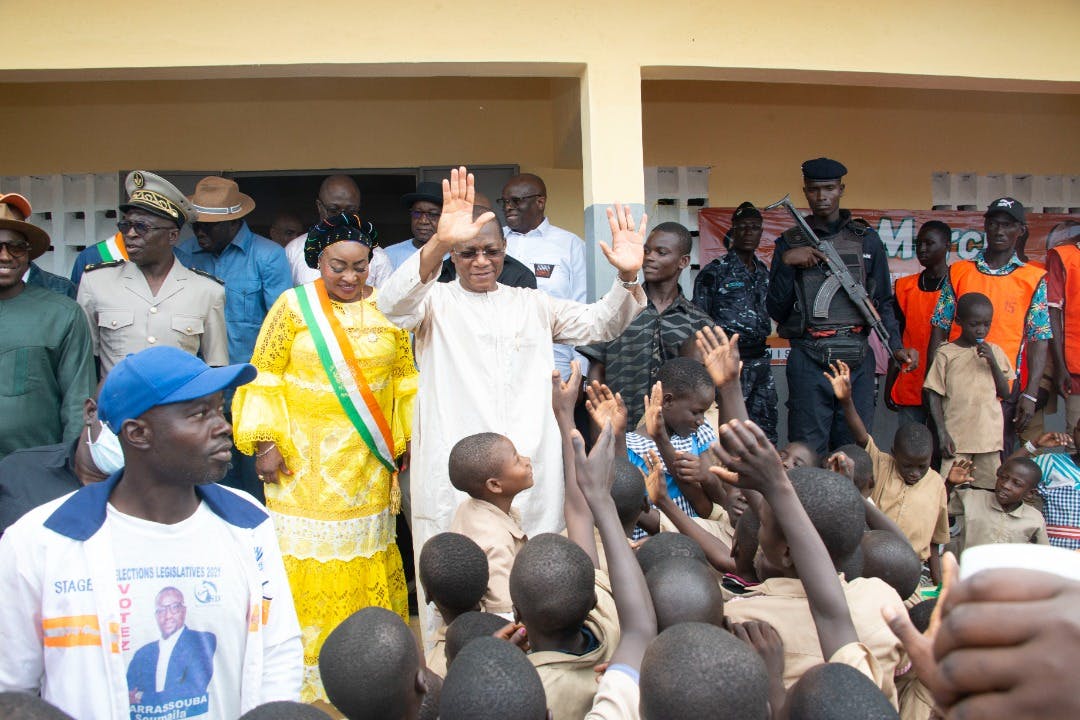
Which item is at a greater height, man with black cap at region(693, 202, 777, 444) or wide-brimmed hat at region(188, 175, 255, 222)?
wide-brimmed hat at region(188, 175, 255, 222)

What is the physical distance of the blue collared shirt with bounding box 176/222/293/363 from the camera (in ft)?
16.1

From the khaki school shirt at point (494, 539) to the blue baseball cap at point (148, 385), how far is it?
1002mm

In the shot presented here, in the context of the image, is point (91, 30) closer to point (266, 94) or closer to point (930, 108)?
point (266, 94)

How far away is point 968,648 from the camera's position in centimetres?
101

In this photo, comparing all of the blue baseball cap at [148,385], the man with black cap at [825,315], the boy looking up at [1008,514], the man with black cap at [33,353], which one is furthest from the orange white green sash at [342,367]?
the boy looking up at [1008,514]

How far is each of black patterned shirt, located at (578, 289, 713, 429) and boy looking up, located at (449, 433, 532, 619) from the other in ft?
5.49

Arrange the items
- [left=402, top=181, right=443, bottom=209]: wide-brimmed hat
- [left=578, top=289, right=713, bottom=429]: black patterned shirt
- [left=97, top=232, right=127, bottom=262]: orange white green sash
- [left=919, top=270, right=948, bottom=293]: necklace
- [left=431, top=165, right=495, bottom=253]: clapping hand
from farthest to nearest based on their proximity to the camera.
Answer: [left=919, top=270, right=948, bottom=293]: necklace
[left=402, top=181, right=443, bottom=209]: wide-brimmed hat
[left=97, top=232, right=127, bottom=262]: orange white green sash
[left=578, top=289, right=713, bottom=429]: black patterned shirt
[left=431, top=165, right=495, bottom=253]: clapping hand

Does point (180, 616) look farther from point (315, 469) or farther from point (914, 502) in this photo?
point (914, 502)

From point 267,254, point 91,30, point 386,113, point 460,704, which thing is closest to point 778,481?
point 460,704

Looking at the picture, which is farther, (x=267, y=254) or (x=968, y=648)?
(x=267, y=254)

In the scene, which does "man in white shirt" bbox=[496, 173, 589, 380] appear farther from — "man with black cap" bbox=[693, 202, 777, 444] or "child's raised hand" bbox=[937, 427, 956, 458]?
"child's raised hand" bbox=[937, 427, 956, 458]

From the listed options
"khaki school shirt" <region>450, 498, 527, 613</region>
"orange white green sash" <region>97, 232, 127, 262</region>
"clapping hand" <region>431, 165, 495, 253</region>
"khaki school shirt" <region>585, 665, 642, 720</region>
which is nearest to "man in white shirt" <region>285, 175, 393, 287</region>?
"orange white green sash" <region>97, 232, 127, 262</region>

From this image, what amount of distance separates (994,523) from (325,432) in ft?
11.4

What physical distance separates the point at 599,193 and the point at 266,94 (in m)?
3.06
